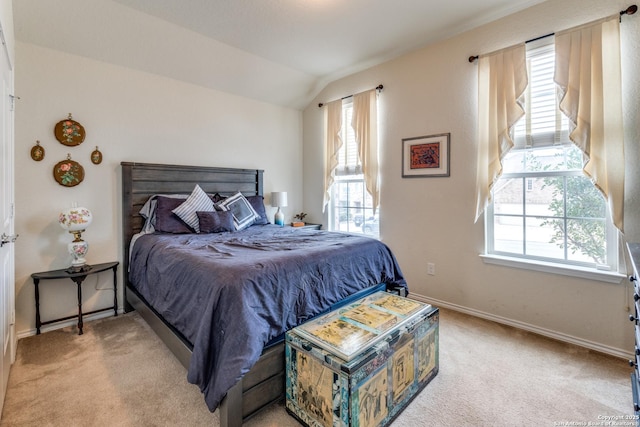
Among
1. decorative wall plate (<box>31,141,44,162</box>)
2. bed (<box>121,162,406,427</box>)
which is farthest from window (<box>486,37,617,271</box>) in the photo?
decorative wall plate (<box>31,141,44,162</box>)

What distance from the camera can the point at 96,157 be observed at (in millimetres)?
2850

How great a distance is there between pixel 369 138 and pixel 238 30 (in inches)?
72.0

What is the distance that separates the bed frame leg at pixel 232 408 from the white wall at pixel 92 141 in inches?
89.6

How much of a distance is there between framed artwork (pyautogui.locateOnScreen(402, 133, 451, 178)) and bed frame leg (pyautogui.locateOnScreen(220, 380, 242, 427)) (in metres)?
2.66

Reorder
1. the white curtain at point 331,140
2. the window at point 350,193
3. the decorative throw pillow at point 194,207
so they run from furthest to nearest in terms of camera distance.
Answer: the white curtain at point 331,140 → the window at point 350,193 → the decorative throw pillow at point 194,207

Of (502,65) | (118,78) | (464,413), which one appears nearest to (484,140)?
(502,65)

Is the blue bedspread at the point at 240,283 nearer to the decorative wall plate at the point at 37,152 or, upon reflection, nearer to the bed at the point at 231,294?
the bed at the point at 231,294

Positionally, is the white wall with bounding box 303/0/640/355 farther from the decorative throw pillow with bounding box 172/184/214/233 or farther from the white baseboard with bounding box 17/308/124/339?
the white baseboard with bounding box 17/308/124/339

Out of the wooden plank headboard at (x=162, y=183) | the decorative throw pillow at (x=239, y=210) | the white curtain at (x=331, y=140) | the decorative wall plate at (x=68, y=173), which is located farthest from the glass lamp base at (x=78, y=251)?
the white curtain at (x=331, y=140)

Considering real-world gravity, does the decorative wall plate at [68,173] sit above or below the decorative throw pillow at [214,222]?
above

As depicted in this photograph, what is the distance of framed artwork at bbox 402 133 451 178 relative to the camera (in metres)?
3.06

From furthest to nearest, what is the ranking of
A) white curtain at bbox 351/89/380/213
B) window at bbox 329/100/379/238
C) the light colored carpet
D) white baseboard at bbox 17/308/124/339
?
window at bbox 329/100/379/238 < white curtain at bbox 351/89/380/213 < white baseboard at bbox 17/308/124/339 < the light colored carpet

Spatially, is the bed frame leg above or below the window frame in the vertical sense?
below

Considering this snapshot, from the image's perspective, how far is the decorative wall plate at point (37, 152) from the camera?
253 centimetres
